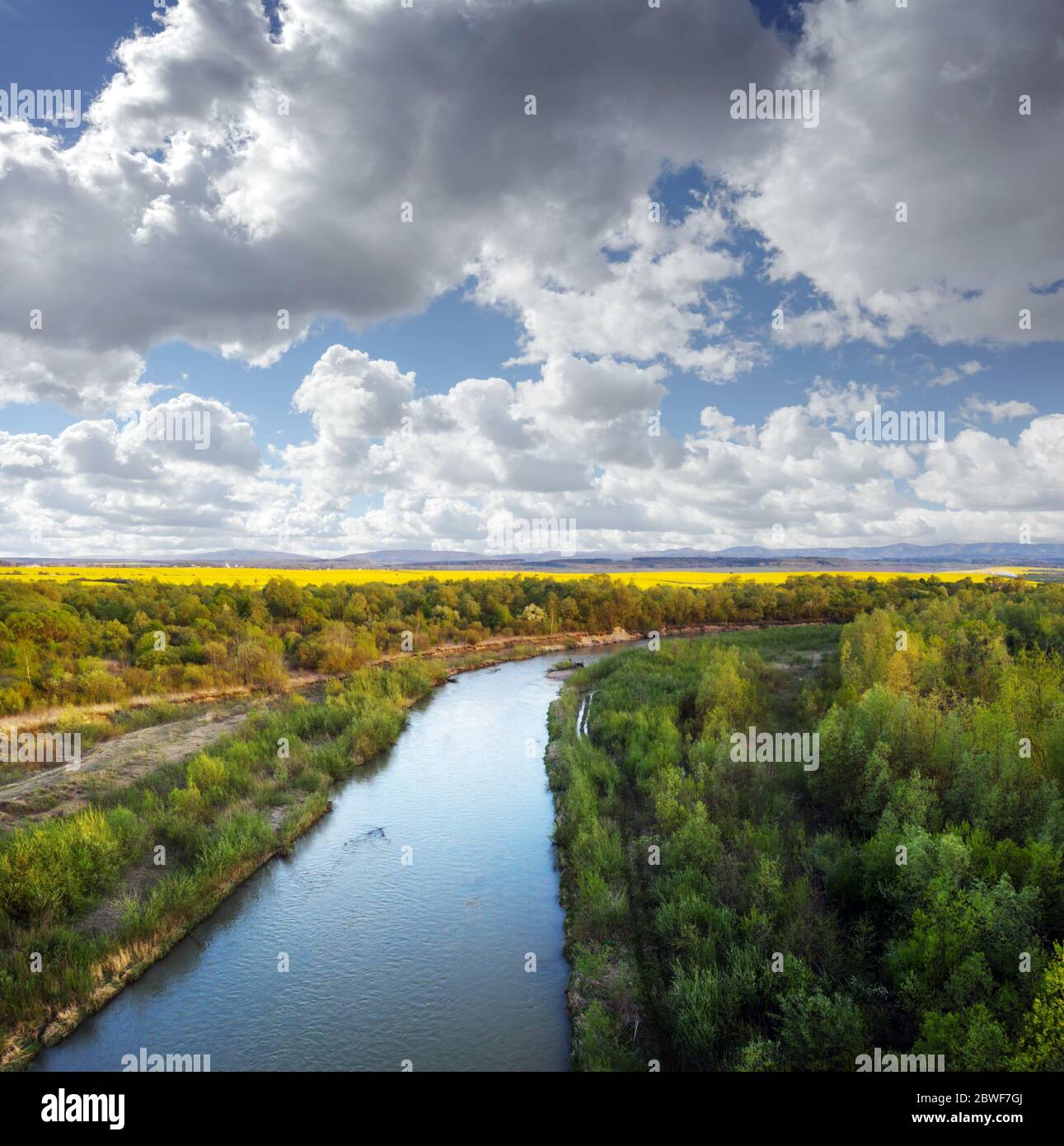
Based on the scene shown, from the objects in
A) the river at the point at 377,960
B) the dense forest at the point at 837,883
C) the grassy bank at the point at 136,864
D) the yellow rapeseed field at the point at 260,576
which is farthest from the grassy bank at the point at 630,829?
the yellow rapeseed field at the point at 260,576

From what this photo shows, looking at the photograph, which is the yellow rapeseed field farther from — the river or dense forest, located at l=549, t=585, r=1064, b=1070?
dense forest, located at l=549, t=585, r=1064, b=1070

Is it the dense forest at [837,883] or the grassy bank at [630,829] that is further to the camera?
the grassy bank at [630,829]

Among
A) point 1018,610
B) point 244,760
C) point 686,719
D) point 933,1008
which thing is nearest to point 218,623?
point 244,760

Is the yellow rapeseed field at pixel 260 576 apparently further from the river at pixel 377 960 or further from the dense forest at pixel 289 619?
the river at pixel 377 960

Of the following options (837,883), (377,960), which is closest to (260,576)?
(377,960)

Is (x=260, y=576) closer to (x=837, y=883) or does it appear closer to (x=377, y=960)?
(x=377, y=960)
